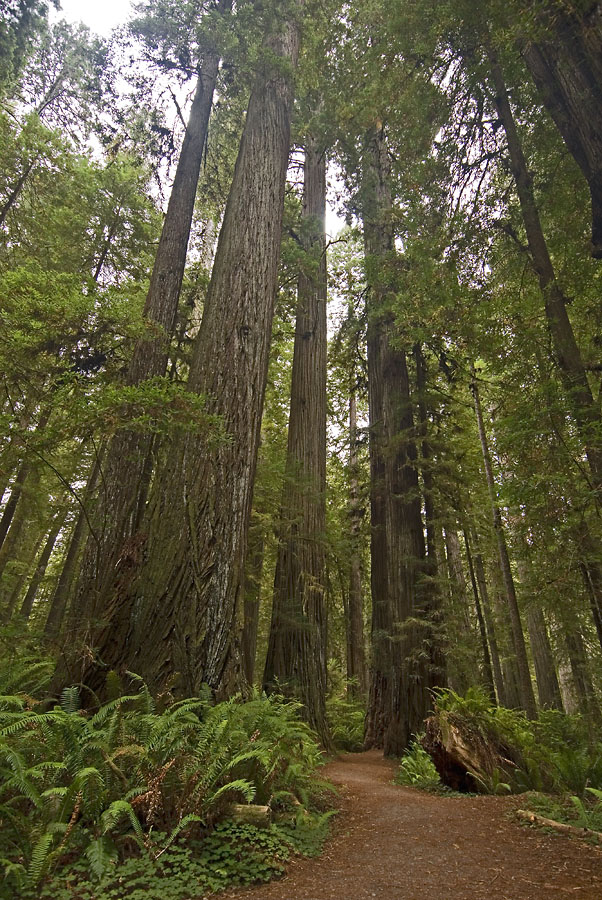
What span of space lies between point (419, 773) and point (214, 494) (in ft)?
14.5

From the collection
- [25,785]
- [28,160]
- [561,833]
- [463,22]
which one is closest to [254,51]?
[463,22]

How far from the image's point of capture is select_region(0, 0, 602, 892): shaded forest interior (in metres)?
4.25

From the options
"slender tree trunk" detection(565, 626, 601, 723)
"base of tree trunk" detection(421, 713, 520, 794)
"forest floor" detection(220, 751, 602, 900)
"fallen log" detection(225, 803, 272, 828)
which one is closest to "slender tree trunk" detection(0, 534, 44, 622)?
"base of tree trunk" detection(421, 713, 520, 794)

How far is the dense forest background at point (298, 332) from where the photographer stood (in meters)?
4.28

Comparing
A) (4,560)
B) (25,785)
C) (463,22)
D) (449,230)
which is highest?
(463,22)

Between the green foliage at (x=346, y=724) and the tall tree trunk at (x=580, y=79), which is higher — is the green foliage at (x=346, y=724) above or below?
below

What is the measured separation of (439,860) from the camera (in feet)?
9.69

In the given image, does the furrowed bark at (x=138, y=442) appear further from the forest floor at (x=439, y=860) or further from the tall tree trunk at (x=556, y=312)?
the tall tree trunk at (x=556, y=312)

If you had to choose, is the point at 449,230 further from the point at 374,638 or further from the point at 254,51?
the point at 374,638

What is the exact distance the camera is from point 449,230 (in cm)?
750

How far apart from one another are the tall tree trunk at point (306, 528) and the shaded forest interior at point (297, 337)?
51mm

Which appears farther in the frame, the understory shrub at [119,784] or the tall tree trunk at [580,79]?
the tall tree trunk at [580,79]

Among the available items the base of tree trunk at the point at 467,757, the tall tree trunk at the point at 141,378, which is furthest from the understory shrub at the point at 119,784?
the base of tree trunk at the point at 467,757

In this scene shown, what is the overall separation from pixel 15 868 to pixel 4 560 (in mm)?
9739
